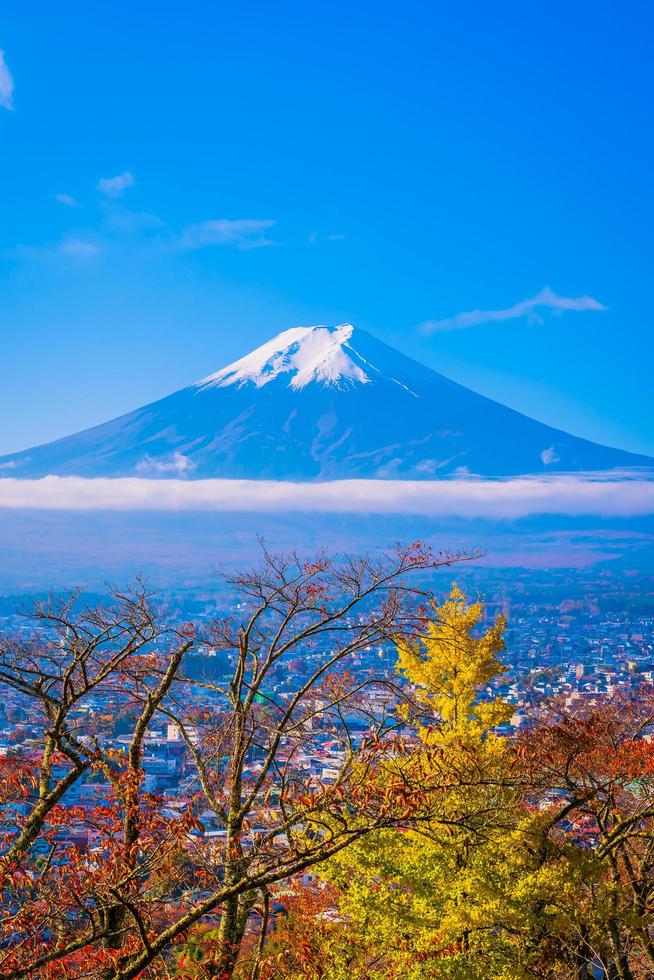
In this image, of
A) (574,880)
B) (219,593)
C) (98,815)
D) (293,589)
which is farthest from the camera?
(219,593)

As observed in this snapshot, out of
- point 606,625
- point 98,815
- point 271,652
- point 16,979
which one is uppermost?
point 271,652

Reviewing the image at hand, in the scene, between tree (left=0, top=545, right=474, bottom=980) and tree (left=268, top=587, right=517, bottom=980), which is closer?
tree (left=0, top=545, right=474, bottom=980)

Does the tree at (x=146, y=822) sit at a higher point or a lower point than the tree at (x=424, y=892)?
higher

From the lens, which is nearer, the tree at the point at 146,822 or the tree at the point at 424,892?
the tree at the point at 146,822

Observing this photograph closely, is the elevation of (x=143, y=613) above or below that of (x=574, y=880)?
above

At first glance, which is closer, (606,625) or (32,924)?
(32,924)

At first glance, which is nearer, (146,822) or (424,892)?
(146,822)

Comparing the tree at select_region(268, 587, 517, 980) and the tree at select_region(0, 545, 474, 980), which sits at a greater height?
the tree at select_region(0, 545, 474, 980)

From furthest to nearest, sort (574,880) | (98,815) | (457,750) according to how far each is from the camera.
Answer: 1. (457,750)
2. (574,880)
3. (98,815)

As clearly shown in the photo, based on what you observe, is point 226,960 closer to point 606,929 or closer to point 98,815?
point 98,815

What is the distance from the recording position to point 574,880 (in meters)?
8.98

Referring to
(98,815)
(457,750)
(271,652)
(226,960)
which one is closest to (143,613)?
(271,652)

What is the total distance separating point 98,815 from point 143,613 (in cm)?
210

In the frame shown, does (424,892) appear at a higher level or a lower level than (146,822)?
lower
